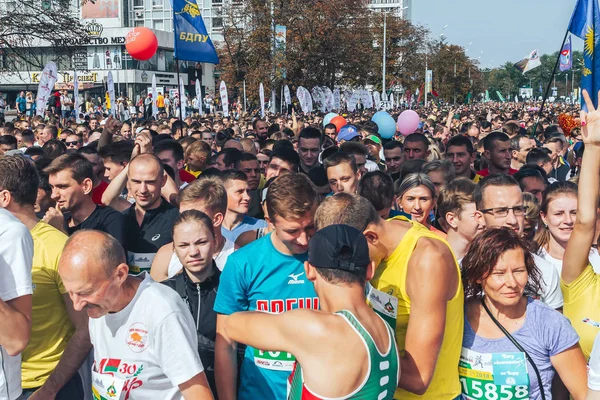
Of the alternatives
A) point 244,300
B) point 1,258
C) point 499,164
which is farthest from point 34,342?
point 499,164

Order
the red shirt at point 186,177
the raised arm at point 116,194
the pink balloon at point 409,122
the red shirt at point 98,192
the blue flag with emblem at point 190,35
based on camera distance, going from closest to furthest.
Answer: the raised arm at point 116,194
the red shirt at point 98,192
the red shirt at point 186,177
the blue flag with emblem at point 190,35
the pink balloon at point 409,122

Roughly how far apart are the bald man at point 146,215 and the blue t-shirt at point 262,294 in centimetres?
181

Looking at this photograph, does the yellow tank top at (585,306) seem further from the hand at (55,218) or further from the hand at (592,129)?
the hand at (55,218)

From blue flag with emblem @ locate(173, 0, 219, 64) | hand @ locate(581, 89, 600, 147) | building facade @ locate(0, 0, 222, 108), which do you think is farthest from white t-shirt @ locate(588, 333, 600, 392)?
building facade @ locate(0, 0, 222, 108)

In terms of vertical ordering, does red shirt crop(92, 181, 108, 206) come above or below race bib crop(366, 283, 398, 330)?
above

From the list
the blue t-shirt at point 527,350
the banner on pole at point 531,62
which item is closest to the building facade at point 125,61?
the banner on pole at point 531,62

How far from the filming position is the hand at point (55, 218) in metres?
5.22

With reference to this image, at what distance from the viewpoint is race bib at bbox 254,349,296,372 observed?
3.50 m

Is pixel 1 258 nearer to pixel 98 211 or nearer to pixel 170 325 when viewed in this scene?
pixel 170 325

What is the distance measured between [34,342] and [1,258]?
72 cm

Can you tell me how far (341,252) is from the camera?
8.93 ft

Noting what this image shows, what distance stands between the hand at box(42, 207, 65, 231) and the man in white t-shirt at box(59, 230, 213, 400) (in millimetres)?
2252

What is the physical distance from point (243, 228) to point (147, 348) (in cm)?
253

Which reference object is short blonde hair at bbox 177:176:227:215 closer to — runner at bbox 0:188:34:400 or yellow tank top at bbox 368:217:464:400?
runner at bbox 0:188:34:400
